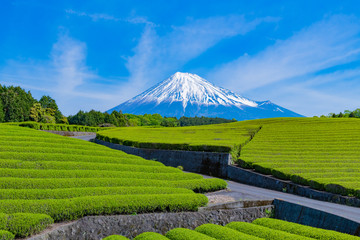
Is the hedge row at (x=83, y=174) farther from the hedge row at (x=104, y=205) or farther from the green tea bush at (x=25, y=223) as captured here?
the green tea bush at (x=25, y=223)

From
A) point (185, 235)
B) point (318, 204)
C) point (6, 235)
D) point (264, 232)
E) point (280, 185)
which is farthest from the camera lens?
point (280, 185)

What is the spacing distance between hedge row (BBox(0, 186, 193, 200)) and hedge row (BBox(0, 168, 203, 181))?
1.59 m

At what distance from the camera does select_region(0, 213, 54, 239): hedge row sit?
741cm

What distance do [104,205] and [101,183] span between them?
2134 millimetres

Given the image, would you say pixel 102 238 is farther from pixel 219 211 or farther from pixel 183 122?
pixel 183 122

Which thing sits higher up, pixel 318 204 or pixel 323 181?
pixel 323 181

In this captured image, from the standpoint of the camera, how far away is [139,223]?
9266 mm

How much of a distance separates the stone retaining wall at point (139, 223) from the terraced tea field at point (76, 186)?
433 mm

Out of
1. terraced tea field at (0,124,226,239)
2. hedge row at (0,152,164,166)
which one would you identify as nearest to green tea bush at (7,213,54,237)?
terraced tea field at (0,124,226,239)

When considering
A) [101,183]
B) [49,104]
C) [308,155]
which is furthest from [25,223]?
[49,104]

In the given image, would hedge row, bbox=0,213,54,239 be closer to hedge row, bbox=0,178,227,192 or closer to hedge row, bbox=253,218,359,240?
hedge row, bbox=0,178,227,192

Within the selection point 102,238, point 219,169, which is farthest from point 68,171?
point 219,169

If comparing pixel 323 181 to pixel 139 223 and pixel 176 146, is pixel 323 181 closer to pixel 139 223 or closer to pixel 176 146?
pixel 139 223

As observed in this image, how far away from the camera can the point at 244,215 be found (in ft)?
36.1
